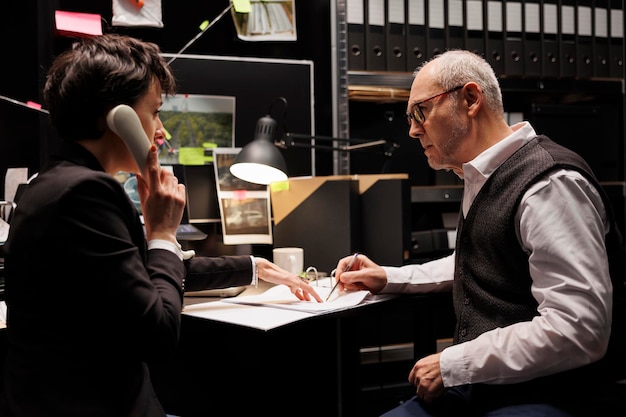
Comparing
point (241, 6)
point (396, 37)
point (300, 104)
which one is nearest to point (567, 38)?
point (396, 37)

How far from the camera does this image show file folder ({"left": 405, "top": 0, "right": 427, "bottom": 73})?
242cm

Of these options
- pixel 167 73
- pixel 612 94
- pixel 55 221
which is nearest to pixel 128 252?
pixel 55 221

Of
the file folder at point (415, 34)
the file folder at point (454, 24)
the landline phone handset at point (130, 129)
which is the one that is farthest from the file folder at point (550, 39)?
the landline phone handset at point (130, 129)

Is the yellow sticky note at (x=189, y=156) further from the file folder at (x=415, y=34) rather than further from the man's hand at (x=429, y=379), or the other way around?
the man's hand at (x=429, y=379)

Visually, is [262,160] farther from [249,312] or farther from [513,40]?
[513,40]

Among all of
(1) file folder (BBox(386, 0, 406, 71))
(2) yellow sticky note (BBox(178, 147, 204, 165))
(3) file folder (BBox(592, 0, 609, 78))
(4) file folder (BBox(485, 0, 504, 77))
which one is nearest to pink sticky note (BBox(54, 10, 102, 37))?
(2) yellow sticky note (BBox(178, 147, 204, 165))

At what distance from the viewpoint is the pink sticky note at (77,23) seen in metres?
2.17

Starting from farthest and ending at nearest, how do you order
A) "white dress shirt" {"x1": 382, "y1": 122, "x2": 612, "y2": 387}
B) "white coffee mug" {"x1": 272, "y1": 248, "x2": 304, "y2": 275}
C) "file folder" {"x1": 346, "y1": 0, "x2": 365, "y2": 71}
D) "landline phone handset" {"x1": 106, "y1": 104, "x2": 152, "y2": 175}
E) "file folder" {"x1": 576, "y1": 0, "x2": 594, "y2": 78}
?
"file folder" {"x1": 576, "y1": 0, "x2": 594, "y2": 78}, "file folder" {"x1": 346, "y1": 0, "x2": 365, "y2": 71}, "white coffee mug" {"x1": 272, "y1": 248, "x2": 304, "y2": 275}, "white dress shirt" {"x1": 382, "y1": 122, "x2": 612, "y2": 387}, "landline phone handset" {"x1": 106, "y1": 104, "x2": 152, "y2": 175}

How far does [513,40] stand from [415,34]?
39 centimetres

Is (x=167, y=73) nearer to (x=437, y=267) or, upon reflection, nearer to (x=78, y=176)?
(x=78, y=176)

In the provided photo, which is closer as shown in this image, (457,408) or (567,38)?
(457,408)

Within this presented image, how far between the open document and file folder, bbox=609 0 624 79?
163 centimetres

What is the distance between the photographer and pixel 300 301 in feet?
5.39

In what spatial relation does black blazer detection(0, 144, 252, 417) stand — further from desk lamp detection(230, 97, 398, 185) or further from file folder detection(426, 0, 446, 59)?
file folder detection(426, 0, 446, 59)
